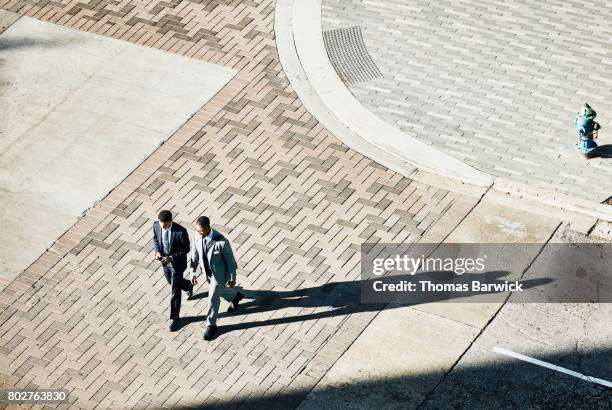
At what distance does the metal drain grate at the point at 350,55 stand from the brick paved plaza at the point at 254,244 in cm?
21

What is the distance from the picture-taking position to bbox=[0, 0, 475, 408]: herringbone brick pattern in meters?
12.9

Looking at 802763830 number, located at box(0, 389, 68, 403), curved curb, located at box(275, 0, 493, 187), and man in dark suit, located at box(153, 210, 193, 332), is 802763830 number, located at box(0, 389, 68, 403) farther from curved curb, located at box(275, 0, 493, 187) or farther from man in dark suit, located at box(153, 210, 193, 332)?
curved curb, located at box(275, 0, 493, 187)

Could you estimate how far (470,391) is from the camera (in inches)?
492

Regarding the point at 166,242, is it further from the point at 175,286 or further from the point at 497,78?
the point at 497,78

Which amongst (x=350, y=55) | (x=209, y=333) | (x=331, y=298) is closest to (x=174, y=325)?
(x=209, y=333)

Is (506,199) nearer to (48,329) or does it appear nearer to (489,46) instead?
(489,46)

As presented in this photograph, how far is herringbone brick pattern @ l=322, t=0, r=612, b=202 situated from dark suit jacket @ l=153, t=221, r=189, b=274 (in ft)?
15.1

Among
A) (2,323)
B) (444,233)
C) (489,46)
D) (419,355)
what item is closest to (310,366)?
(419,355)

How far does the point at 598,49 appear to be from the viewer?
1783cm

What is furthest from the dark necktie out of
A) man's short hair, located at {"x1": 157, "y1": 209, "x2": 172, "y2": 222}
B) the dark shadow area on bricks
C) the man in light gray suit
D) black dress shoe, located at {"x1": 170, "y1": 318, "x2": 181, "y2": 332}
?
the dark shadow area on bricks

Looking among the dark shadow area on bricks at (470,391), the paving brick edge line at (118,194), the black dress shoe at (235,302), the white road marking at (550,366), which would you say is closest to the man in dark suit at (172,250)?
the black dress shoe at (235,302)

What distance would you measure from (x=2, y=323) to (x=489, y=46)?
8.84 m

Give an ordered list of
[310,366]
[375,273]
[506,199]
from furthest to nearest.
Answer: [506,199] < [375,273] < [310,366]
